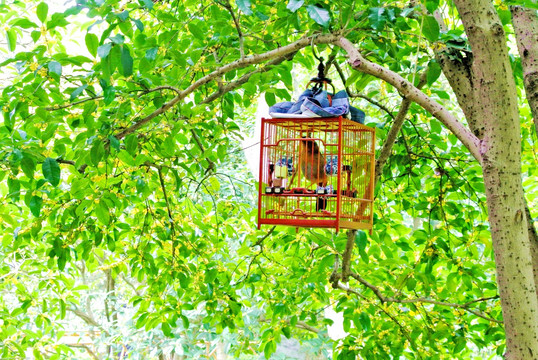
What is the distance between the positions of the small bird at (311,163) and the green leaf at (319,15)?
61 cm

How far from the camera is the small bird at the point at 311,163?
2.18 m

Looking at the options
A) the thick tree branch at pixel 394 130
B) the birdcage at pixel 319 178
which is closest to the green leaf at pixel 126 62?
the birdcage at pixel 319 178

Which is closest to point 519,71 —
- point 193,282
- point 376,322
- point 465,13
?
point 465,13

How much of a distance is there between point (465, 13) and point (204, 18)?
1.32 metres

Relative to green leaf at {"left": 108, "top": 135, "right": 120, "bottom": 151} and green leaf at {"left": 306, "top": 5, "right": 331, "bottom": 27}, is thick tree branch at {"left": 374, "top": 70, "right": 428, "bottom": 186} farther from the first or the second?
green leaf at {"left": 108, "top": 135, "right": 120, "bottom": 151}

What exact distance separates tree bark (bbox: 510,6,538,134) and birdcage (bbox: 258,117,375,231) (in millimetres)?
572

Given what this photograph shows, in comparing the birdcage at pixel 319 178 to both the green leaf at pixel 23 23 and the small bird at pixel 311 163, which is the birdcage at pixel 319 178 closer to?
the small bird at pixel 311 163

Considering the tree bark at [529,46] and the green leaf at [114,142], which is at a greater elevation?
the tree bark at [529,46]

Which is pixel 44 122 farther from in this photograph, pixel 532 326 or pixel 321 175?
pixel 532 326

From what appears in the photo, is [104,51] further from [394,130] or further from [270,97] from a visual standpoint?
[394,130]

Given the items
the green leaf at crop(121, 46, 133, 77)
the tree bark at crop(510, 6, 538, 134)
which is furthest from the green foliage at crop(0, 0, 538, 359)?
the tree bark at crop(510, 6, 538, 134)

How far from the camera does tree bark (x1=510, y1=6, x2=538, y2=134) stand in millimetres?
1900

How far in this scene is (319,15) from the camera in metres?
1.62

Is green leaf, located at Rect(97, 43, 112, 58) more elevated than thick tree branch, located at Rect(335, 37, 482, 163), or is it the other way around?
green leaf, located at Rect(97, 43, 112, 58)
